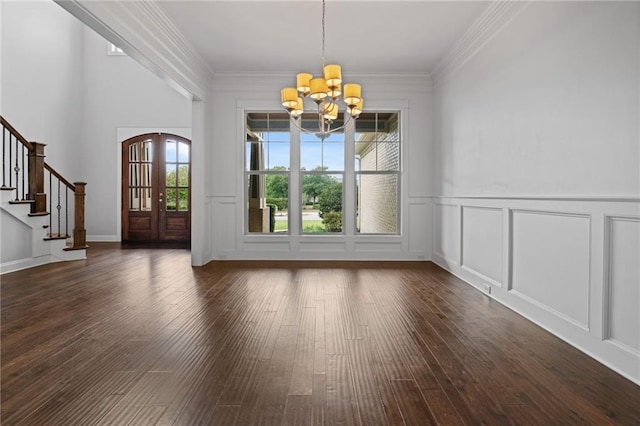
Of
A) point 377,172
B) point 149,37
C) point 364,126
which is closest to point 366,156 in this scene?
point 377,172

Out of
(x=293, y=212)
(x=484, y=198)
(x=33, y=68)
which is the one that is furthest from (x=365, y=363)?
(x=33, y=68)

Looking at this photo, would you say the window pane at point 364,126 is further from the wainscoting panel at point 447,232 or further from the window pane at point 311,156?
the wainscoting panel at point 447,232

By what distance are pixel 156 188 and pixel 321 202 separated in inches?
164

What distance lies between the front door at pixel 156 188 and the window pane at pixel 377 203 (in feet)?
13.4

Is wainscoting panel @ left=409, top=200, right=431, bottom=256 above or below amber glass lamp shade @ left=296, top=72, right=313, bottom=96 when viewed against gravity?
below

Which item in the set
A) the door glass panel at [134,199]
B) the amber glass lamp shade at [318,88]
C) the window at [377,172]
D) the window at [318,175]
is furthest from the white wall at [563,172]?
the door glass panel at [134,199]

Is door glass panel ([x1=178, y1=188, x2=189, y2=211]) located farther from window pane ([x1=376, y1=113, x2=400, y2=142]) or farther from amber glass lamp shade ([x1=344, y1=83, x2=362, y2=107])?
amber glass lamp shade ([x1=344, y1=83, x2=362, y2=107])

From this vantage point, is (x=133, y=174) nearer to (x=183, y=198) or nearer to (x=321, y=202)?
(x=183, y=198)

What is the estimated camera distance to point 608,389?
2.08 metres

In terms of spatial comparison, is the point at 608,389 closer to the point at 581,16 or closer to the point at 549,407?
the point at 549,407

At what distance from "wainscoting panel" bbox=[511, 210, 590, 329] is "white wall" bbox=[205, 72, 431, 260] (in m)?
2.78

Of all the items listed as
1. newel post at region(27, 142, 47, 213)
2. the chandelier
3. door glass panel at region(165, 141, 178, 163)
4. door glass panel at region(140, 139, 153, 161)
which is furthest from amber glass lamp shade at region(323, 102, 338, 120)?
door glass panel at region(140, 139, 153, 161)

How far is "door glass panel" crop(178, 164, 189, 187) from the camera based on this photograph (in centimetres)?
869

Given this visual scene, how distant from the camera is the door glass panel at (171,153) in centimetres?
865
